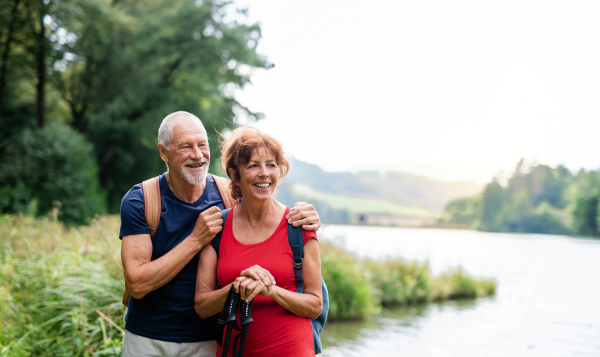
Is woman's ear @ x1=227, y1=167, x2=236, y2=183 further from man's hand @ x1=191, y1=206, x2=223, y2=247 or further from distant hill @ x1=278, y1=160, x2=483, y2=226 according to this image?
distant hill @ x1=278, y1=160, x2=483, y2=226

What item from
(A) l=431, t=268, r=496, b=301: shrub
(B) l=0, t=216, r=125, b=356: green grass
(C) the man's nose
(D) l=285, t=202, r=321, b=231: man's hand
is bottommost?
(A) l=431, t=268, r=496, b=301: shrub

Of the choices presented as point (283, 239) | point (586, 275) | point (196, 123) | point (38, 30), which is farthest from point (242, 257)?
point (586, 275)

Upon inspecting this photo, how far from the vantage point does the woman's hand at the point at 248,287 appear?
6.90 feet

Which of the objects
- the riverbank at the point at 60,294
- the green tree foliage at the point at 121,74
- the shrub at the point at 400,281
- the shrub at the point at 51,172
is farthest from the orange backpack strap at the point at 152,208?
the green tree foliage at the point at 121,74

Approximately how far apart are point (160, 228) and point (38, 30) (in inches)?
869

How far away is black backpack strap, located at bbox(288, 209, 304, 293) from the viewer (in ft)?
7.64

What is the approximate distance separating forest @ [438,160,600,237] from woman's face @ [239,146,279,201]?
67.0 m

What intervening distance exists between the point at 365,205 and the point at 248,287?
164 ft

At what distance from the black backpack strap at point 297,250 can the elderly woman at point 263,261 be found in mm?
22

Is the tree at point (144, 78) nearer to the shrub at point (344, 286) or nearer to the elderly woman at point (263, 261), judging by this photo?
the shrub at point (344, 286)

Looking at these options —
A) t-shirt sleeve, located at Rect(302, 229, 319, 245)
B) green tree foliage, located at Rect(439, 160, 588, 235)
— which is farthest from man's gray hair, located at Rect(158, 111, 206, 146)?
green tree foliage, located at Rect(439, 160, 588, 235)

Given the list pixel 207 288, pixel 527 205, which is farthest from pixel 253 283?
pixel 527 205

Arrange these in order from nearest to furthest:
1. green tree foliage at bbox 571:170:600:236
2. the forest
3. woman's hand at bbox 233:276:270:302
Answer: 1. woman's hand at bbox 233:276:270:302
2. green tree foliage at bbox 571:170:600:236
3. the forest

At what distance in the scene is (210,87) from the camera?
947 inches
